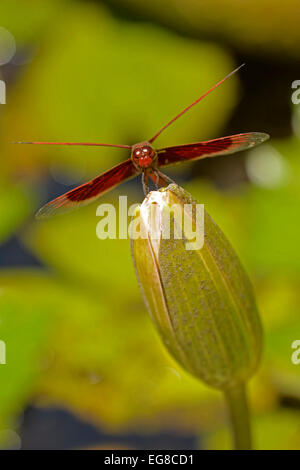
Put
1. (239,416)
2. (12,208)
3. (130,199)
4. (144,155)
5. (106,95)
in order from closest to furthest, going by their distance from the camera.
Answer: (144,155), (239,416), (12,208), (130,199), (106,95)

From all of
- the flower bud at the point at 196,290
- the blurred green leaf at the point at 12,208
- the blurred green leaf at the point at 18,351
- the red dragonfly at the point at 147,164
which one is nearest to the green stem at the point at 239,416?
the flower bud at the point at 196,290

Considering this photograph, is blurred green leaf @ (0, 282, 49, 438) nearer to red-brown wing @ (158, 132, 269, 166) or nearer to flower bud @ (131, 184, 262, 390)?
flower bud @ (131, 184, 262, 390)

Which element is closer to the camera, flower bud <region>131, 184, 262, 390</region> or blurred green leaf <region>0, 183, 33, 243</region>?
flower bud <region>131, 184, 262, 390</region>

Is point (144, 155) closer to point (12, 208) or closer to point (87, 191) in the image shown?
point (87, 191)

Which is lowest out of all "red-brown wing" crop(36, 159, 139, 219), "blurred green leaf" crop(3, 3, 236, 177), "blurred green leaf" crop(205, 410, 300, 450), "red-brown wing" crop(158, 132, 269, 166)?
"blurred green leaf" crop(205, 410, 300, 450)

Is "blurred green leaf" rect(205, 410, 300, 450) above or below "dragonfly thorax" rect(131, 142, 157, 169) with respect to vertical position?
below

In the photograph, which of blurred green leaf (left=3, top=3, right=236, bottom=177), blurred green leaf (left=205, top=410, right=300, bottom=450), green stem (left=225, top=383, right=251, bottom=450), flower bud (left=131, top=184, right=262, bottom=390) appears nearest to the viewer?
flower bud (left=131, top=184, right=262, bottom=390)

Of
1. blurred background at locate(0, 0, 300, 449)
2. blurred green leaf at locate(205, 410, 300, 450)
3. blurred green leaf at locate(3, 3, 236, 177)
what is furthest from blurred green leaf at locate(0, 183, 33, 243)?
blurred green leaf at locate(205, 410, 300, 450)

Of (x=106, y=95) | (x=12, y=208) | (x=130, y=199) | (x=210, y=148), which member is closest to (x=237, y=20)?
(x=106, y=95)
